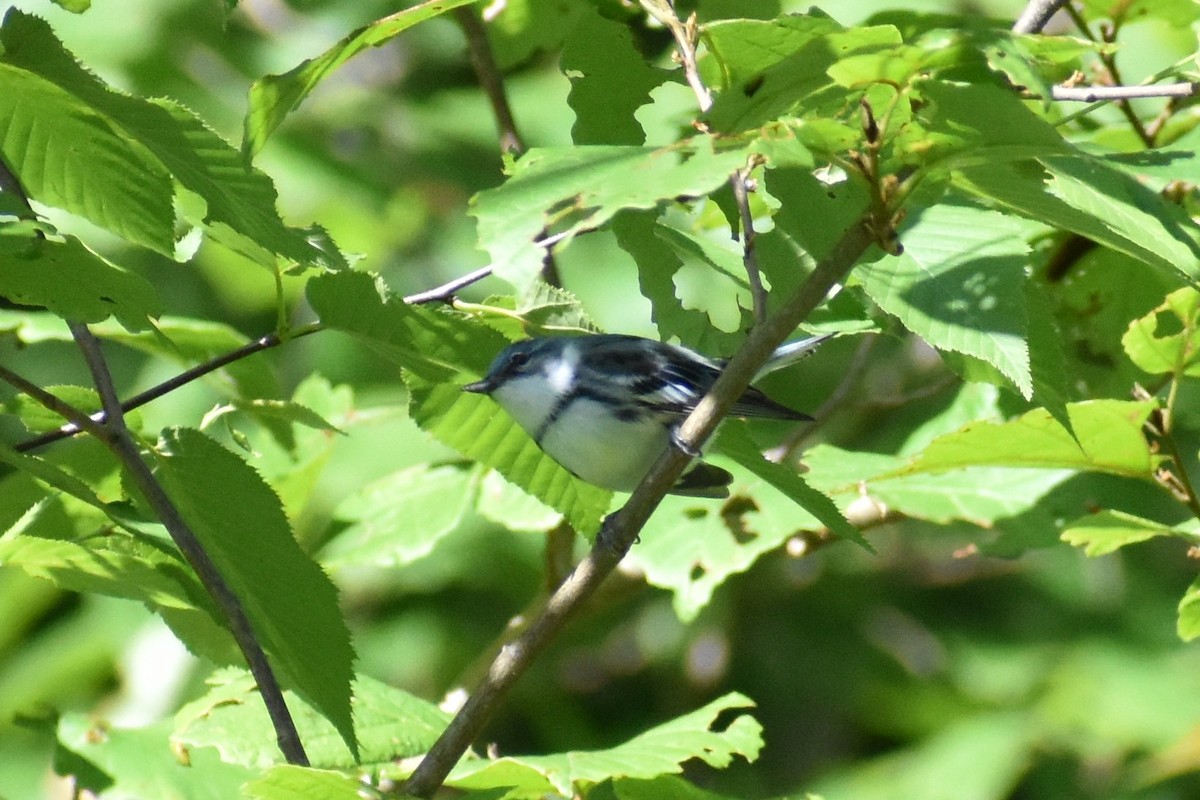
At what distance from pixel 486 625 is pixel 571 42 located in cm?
370

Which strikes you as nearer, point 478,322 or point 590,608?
point 478,322

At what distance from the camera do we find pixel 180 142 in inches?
65.6

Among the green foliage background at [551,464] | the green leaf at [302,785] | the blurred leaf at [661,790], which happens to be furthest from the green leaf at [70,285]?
the blurred leaf at [661,790]

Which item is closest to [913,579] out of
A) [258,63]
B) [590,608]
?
[590,608]

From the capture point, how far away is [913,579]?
243 inches

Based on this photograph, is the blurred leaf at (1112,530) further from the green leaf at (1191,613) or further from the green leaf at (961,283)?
the green leaf at (961,283)

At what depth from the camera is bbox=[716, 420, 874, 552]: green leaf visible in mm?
1712

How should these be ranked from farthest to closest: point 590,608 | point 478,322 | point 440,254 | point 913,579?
1. point 913,579
2. point 440,254
3. point 590,608
4. point 478,322

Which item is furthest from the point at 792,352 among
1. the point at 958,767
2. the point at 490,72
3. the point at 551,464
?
the point at 958,767

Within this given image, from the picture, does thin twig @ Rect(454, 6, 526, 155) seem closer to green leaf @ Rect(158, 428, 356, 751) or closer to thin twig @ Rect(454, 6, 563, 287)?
thin twig @ Rect(454, 6, 563, 287)

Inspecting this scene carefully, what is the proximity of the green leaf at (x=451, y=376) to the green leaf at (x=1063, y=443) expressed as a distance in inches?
22.8

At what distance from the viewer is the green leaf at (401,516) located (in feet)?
9.02

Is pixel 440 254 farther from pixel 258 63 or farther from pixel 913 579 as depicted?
pixel 913 579

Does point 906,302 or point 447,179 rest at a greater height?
point 906,302
